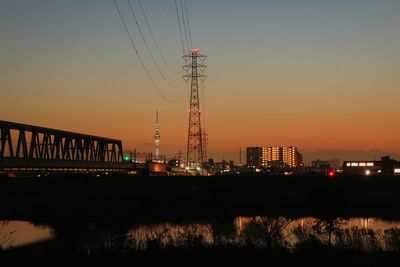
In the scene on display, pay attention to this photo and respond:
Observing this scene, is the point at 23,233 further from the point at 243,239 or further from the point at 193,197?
the point at 193,197

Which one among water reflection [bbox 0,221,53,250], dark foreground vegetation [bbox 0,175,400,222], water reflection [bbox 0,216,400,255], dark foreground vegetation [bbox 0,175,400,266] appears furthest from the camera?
dark foreground vegetation [bbox 0,175,400,222]

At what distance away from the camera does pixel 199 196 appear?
260 feet

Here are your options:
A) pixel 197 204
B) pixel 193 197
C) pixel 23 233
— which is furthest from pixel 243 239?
pixel 193 197

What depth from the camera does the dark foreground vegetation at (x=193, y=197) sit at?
6356 cm

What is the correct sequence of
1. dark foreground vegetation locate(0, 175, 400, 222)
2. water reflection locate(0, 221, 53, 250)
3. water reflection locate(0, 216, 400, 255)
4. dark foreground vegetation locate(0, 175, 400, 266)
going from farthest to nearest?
dark foreground vegetation locate(0, 175, 400, 222)
water reflection locate(0, 221, 53, 250)
dark foreground vegetation locate(0, 175, 400, 266)
water reflection locate(0, 216, 400, 255)

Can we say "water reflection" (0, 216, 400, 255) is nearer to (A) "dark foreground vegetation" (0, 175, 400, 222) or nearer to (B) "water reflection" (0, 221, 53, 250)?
(B) "water reflection" (0, 221, 53, 250)

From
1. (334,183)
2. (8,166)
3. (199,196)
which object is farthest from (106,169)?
(334,183)

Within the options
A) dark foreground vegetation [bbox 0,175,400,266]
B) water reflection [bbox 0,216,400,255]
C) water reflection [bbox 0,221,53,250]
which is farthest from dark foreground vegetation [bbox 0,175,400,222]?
water reflection [bbox 0,216,400,255]

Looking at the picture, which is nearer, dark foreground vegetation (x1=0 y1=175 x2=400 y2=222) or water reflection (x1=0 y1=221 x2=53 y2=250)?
water reflection (x1=0 y1=221 x2=53 y2=250)

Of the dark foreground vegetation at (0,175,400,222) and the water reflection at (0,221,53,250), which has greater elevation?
the dark foreground vegetation at (0,175,400,222)

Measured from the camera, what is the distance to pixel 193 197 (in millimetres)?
78438

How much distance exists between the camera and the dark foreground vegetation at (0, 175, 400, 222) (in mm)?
63559

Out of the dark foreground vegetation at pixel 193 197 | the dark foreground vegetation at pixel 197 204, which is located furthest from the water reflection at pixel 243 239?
the dark foreground vegetation at pixel 193 197

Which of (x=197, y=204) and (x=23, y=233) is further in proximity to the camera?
(x=197, y=204)
